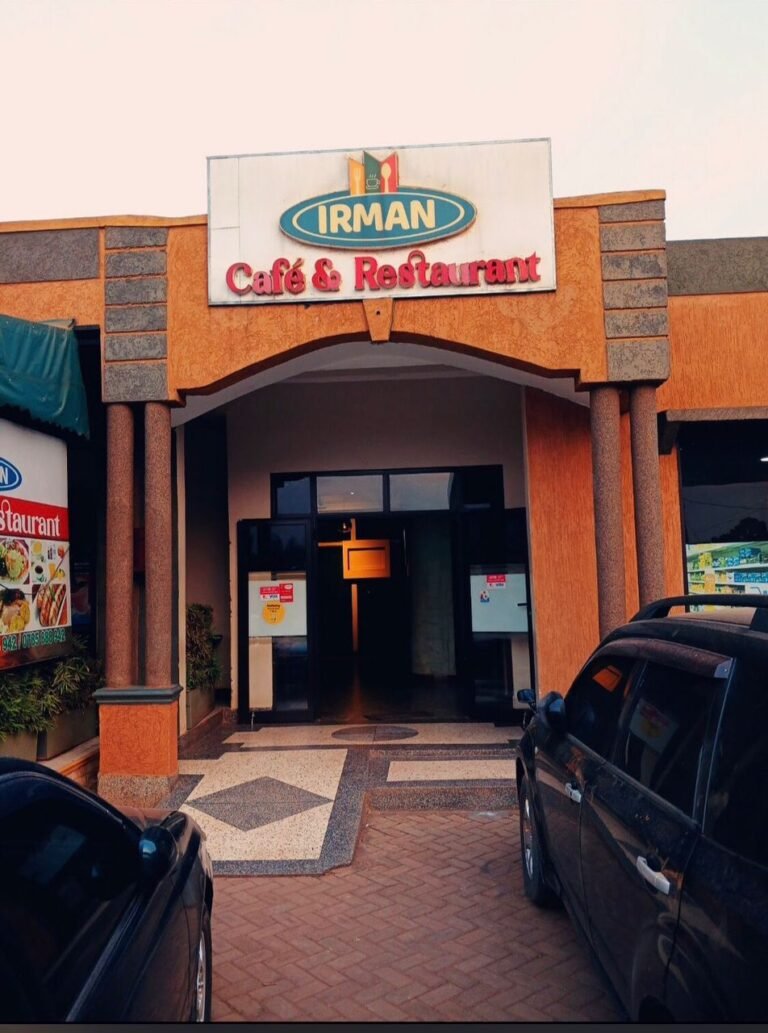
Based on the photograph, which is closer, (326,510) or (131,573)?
(131,573)

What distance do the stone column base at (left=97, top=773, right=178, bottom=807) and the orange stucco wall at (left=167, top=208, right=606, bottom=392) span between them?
359 cm

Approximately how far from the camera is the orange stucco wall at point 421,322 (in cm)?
704

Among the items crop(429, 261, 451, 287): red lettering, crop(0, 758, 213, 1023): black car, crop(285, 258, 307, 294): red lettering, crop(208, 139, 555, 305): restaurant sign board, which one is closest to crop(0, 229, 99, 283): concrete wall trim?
crop(208, 139, 555, 305): restaurant sign board

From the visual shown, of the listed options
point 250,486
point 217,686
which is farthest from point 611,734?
point 217,686

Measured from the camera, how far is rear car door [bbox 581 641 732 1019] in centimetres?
229

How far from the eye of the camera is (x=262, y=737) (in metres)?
8.73

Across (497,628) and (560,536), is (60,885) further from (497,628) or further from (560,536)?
(497,628)

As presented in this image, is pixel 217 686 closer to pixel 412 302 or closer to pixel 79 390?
pixel 79 390

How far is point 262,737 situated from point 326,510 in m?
2.96

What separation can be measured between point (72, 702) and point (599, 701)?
544 centimetres

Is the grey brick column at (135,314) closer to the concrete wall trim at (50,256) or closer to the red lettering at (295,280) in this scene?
the concrete wall trim at (50,256)

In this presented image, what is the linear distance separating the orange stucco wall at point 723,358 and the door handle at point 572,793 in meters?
5.54

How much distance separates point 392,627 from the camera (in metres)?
15.2

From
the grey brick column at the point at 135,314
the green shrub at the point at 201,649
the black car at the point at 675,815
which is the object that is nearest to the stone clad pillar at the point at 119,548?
the grey brick column at the point at 135,314
